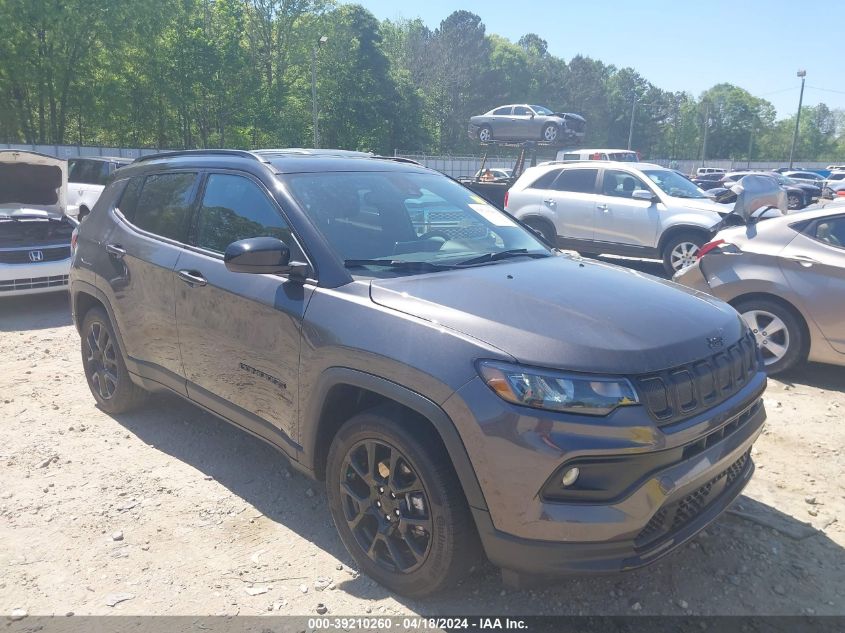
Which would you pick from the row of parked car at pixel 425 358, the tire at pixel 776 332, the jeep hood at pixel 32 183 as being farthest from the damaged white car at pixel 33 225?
the tire at pixel 776 332

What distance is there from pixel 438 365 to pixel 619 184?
30.7 ft

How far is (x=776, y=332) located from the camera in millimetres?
5391

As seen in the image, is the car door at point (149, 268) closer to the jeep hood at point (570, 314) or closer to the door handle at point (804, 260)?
the jeep hood at point (570, 314)

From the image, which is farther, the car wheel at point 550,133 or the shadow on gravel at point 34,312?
the car wheel at point 550,133

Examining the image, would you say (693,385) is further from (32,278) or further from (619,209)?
(619,209)

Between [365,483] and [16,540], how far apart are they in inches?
73.1

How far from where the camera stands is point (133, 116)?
38.8m

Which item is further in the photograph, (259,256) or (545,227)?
(545,227)

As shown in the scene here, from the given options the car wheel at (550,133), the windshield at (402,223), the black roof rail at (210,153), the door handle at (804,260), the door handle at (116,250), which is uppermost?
the car wheel at (550,133)

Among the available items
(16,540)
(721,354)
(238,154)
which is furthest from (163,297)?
(721,354)

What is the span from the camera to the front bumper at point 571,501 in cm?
218

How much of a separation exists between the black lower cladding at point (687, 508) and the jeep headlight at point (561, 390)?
0.47 m

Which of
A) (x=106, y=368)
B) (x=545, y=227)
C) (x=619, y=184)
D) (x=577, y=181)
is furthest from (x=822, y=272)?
(x=545, y=227)

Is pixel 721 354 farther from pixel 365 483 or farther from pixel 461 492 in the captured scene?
pixel 365 483
